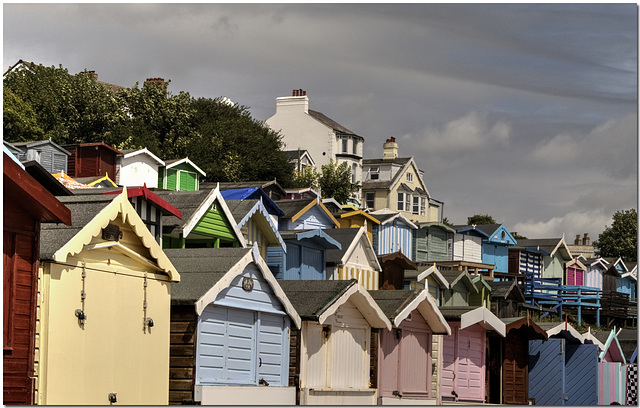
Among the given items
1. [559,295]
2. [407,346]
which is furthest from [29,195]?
[559,295]

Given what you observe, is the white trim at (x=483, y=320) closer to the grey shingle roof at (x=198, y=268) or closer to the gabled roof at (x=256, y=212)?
the gabled roof at (x=256, y=212)

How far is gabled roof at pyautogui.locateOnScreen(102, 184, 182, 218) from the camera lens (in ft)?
75.0

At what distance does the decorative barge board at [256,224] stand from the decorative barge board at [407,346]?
367cm

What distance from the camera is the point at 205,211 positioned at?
2573cm

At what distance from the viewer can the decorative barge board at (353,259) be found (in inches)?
1358

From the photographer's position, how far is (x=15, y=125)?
181 feet

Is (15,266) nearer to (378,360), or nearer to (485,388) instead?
(378,360)

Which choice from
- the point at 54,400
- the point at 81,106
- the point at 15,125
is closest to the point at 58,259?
the point at 54,400

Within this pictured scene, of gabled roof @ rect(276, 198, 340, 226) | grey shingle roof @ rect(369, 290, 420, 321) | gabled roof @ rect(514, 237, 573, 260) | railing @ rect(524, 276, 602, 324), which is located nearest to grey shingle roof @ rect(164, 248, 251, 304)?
grey shingle roof @ rect(369, 290, 420, 321)

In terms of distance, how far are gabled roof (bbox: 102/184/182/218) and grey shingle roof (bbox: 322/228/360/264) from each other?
35.1ft

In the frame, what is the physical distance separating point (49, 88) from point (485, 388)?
40.5 metres

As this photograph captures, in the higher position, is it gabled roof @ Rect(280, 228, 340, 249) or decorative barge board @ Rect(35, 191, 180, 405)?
gabled roof @ Rect(280, 228, 340, 249)

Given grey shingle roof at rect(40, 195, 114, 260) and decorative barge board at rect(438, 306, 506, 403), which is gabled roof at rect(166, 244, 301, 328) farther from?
decorative barge board at rect(438, 306, 506, 403)

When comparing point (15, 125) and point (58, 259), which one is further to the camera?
point (15, 125)
